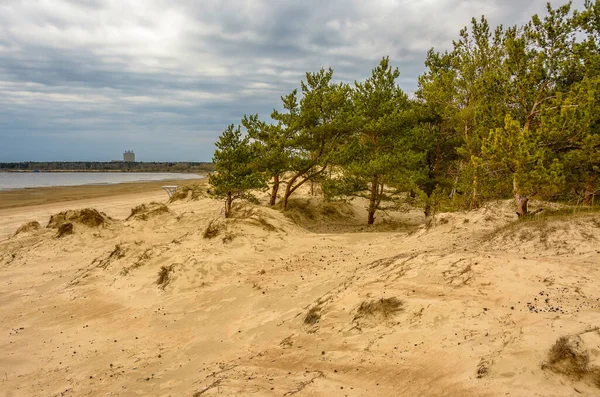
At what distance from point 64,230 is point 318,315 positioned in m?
16.6

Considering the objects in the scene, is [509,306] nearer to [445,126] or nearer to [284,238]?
[284,238]

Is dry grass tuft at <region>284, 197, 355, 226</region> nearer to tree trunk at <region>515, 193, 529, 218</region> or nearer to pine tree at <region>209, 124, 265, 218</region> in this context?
pine tree at <region>209, 124, 265, 218</region>

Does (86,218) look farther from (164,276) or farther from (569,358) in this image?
(569,358)

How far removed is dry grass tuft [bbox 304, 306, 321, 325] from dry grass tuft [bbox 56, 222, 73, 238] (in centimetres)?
1603

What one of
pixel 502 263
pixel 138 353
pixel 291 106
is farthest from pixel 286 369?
pixel 291 106

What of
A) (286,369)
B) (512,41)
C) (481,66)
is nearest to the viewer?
(286,369)

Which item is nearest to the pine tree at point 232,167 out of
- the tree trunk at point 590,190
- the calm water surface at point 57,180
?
the tree trunk at point 590,190

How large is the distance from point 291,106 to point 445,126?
9.23m

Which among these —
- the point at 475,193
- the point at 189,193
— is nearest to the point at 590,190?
the point at 475,193

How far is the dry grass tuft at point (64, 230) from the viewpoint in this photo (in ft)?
59.1

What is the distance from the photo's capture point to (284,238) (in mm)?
14359

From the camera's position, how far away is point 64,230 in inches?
715

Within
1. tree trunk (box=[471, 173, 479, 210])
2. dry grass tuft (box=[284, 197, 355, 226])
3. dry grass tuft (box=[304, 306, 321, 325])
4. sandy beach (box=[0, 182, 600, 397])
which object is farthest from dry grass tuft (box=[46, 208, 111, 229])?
tree trunk (box=[471, 173, 479, 210])

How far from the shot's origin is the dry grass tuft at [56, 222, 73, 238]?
18016mm
